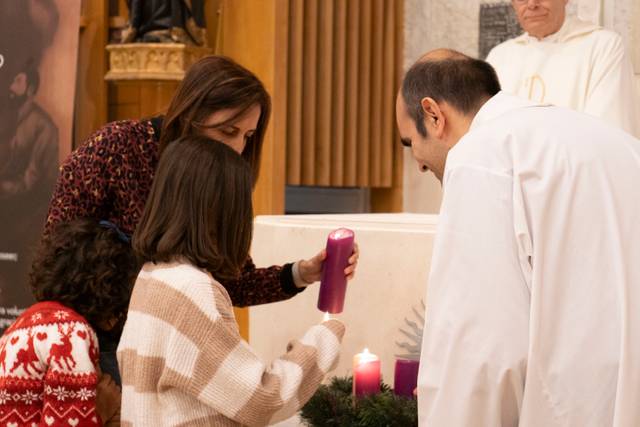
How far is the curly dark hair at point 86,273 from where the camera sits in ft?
7.34

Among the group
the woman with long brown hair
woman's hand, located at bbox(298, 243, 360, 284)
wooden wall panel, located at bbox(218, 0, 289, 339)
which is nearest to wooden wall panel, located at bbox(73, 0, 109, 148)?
wooden wall panel, located at bbox(218, 0, 289, 339)

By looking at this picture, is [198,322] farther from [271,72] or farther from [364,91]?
[364,91]

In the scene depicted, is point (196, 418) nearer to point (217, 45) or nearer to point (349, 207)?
point (217, 45)

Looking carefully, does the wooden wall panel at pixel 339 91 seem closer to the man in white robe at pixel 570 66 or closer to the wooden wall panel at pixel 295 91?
the wooden wall panel at pixel 295 91

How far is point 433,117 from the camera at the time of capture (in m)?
1.96

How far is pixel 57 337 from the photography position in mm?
2180

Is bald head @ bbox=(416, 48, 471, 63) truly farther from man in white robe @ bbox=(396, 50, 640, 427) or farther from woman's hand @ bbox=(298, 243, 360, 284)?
woman's hand @ bbox=(298, 243, 360, 284)

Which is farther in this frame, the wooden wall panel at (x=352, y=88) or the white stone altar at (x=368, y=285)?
the wooden wall panel at (x=352, y=88)

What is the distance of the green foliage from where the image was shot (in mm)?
2354

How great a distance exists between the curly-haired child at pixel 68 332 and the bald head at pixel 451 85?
2.43 feet

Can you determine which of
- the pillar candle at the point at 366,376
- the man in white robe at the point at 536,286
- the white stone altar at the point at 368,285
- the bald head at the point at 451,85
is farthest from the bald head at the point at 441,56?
the white stone altar at the point at 368,285

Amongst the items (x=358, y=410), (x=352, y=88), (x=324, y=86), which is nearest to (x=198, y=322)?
(x=358, y=410)

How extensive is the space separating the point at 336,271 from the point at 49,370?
659mm

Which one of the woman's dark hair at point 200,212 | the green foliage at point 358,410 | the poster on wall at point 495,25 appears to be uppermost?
the poster on wall at point 495,25
